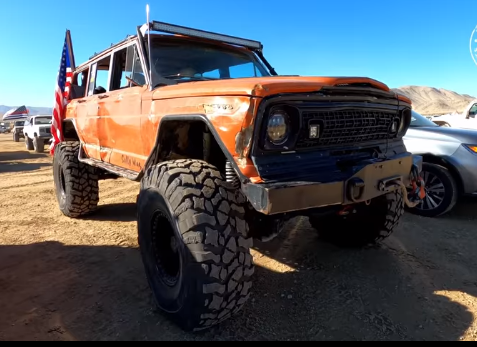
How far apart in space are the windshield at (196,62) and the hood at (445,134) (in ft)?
8.69

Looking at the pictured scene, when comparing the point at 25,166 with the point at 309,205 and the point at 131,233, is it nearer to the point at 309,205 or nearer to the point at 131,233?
the point at 131,233

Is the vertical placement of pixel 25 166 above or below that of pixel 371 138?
below

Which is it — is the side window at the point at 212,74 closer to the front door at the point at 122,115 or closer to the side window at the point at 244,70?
the side window at the point at 244,70

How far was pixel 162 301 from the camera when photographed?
8.08 ft

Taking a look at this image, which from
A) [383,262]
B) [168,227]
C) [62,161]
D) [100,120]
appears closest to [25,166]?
[62,161]

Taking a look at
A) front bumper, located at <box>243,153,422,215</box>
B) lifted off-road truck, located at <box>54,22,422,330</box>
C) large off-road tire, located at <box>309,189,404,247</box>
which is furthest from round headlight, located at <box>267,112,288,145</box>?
large off-road tire, located at <box>309,189,404,247</box>

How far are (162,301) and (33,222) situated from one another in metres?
3.18

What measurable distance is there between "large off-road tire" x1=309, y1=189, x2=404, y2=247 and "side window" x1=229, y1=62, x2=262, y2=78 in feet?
5.36

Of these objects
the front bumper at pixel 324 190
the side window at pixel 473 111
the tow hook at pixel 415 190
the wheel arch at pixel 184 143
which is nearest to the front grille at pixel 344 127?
the front bumper at pixel 324 190

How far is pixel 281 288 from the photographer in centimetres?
289

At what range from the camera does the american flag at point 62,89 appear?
639 centimetres

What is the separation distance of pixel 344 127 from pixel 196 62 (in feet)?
5.71

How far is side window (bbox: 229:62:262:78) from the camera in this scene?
3744mm

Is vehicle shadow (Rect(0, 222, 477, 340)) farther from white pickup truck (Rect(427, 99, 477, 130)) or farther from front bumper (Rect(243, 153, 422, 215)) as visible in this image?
white pickup truck (Rect(427, 99, 477, 130))
